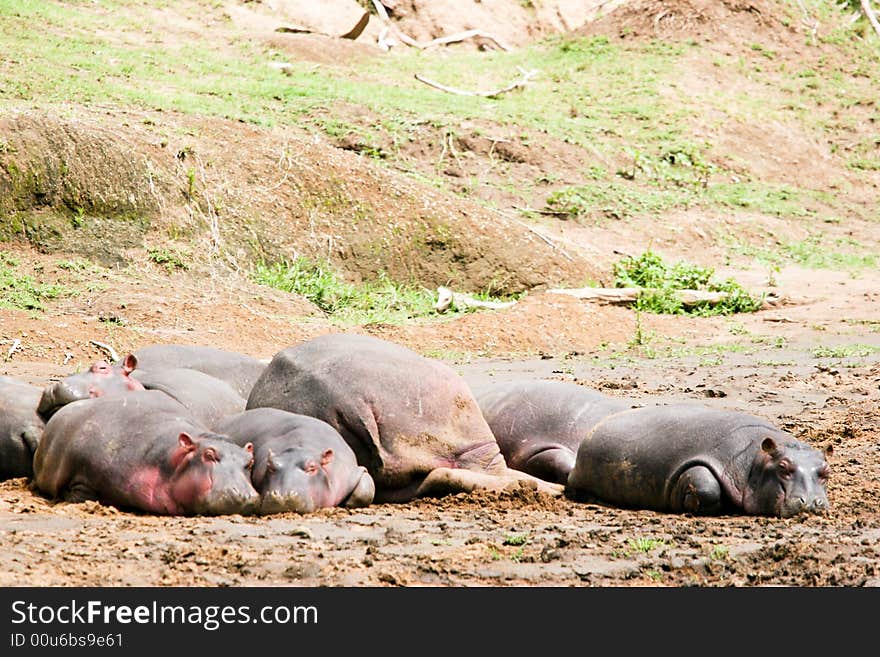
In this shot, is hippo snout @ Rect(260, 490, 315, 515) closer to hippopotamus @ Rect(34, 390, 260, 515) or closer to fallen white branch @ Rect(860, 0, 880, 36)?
hippopotamus @ Rect(34, 390, 260, 515)

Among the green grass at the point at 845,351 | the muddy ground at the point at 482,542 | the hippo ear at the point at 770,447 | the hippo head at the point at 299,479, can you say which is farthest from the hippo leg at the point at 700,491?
the green grass at the point at 845,351

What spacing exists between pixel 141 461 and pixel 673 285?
9782mm

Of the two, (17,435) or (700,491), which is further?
(17,435)

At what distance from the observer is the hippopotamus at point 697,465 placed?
6512 millimetres

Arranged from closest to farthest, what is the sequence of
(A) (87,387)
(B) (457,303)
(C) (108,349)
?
(A) (87,387) → (C) (108,349) → (B) (457,303)

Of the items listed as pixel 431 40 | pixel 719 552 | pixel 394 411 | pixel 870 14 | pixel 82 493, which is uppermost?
pixel 870 14

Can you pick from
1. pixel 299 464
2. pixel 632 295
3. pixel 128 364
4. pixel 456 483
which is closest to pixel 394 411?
pixel 456 483

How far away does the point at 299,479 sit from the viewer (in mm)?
6273

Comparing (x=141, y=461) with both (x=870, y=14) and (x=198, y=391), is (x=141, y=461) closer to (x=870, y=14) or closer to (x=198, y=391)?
(x=198, y=391)

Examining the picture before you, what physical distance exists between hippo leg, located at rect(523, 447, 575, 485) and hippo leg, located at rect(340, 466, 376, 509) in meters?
1.41

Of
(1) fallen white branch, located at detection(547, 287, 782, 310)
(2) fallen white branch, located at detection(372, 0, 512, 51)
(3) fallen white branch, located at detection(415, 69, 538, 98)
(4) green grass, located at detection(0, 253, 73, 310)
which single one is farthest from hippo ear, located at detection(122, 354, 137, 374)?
(2) fallen white branch, located at detection(372, 0, 512, 51)

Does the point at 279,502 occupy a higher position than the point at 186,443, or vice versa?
the point at 186,443

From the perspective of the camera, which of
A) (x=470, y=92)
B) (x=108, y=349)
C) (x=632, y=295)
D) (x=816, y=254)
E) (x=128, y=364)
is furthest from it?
(x=470, y=92)

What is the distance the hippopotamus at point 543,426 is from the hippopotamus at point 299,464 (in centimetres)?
129
